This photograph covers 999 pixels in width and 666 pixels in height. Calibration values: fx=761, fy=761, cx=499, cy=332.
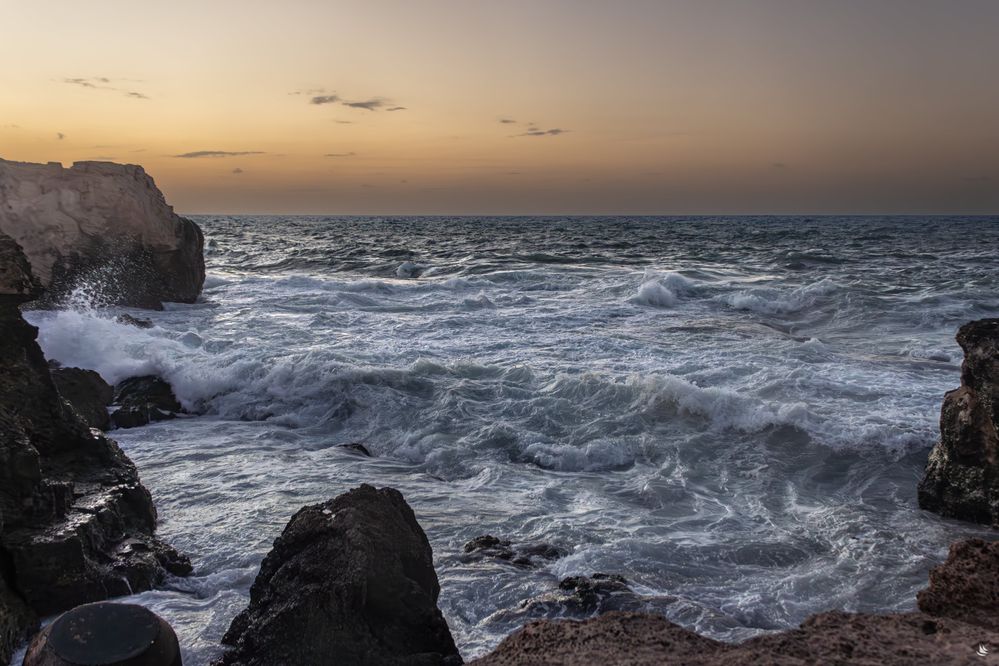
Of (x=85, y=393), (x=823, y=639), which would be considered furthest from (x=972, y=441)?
(x=85, y=393)

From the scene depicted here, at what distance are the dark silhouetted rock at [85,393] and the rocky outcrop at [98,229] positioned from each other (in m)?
5.60

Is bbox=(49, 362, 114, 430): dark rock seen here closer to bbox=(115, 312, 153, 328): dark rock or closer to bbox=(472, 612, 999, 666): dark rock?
bbox=(115, 312, 153, 328): dark rock

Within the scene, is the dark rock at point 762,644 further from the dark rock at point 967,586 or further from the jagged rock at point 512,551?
the jagged rock at point 512,551

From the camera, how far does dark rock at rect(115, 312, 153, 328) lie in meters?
11.7

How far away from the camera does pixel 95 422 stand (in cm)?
734

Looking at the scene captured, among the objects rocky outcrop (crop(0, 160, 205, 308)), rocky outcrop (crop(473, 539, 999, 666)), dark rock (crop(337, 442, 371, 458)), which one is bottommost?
dark rock (crop(337, 442, 371, 458))

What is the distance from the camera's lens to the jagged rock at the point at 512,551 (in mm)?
4871

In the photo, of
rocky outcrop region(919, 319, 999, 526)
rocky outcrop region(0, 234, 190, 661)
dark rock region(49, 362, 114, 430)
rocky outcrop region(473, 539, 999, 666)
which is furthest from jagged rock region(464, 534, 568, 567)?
dark rock region(49, 362, 114, 430)

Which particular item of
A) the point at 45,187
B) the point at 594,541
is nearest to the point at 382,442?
the point at 594,541

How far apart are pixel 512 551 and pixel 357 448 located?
9.68ft

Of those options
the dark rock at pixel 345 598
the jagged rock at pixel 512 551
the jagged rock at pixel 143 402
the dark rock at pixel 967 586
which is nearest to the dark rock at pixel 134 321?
the jagged rock at pixel 143 402

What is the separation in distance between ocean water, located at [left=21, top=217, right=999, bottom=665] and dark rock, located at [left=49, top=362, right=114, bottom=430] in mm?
331

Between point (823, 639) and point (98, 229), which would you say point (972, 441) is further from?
point (98, 229)

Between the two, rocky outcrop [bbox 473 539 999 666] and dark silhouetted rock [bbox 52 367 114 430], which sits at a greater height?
rocky outcrop [bbox 473 539 999 666]
